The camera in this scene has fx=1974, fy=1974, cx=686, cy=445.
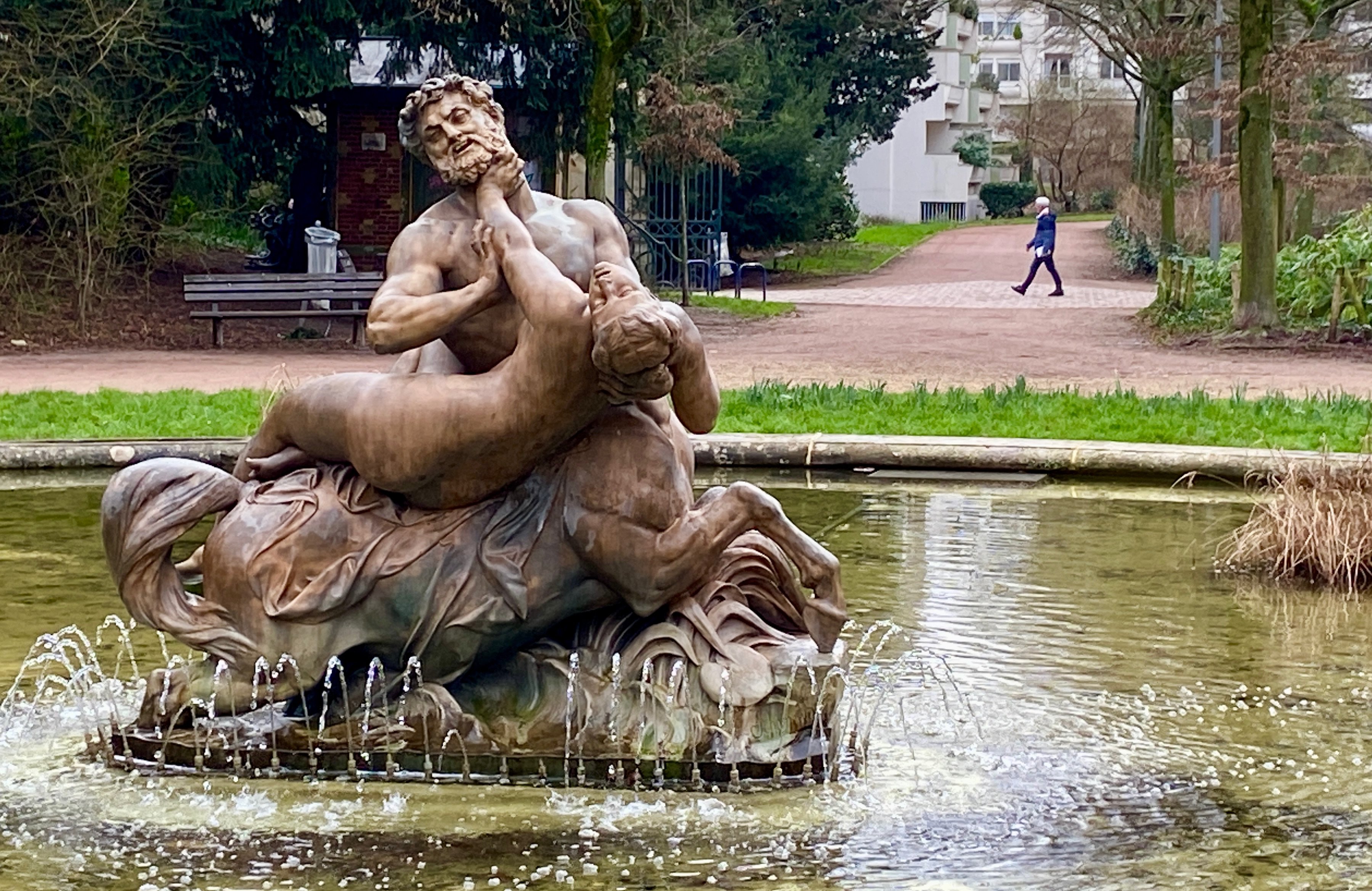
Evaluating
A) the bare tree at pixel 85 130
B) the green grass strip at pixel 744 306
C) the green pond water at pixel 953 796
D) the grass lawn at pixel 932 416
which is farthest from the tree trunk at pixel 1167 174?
the green pond water at pixel 953 796

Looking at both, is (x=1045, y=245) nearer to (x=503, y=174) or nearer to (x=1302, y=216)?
(x=1302, y=216)

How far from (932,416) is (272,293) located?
9.19m

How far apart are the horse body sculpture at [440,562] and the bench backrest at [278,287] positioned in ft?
44.8

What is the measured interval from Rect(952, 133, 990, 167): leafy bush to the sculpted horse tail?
2519 inches

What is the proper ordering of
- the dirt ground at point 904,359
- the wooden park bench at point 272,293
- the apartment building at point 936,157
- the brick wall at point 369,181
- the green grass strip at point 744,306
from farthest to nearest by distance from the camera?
the apartment building at point 936,157, the green grass strip at point 744,306, the brick wall at point 369,181, the wooden park bench at point 272,293, the dirt ground at point 904,359

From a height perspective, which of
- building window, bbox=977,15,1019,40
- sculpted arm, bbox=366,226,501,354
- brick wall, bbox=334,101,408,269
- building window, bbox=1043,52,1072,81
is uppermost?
building window, bbox=977,15,1019,40

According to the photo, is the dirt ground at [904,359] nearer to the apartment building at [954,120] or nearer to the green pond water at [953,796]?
the green pond water at [953,796]

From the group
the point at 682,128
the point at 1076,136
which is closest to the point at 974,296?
the point at 682,128

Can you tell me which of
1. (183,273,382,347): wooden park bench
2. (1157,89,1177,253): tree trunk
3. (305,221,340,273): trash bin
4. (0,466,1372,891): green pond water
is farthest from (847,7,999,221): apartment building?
(0,466,1372,891): green pond water

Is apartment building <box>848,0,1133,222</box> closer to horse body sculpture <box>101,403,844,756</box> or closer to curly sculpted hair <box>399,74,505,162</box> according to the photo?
curly sculpted hair <box>399,74,505,162</box>

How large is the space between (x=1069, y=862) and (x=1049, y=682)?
1695 millimetres

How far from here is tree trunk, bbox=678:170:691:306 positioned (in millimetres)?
24875

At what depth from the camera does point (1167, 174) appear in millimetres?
32719

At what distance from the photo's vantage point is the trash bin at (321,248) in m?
21.7
